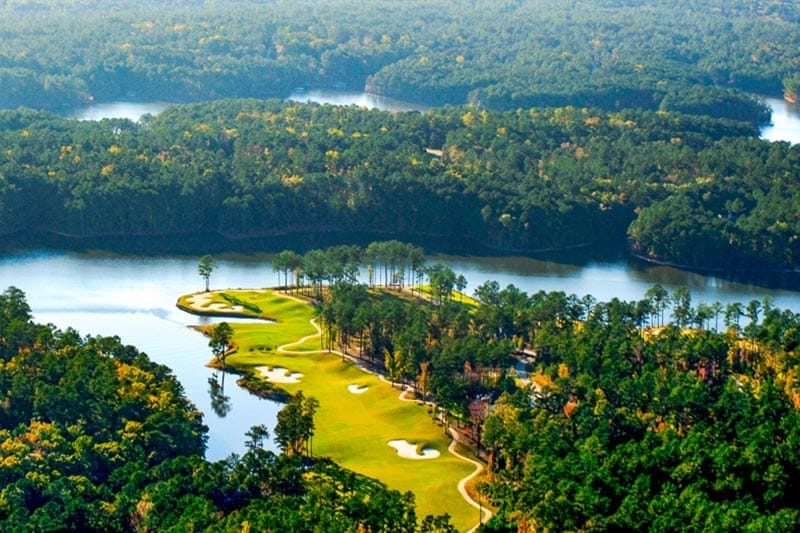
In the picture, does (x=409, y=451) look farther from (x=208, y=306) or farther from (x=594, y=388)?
(x=208, y=306)

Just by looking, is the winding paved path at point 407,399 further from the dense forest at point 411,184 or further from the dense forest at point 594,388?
the dense forest at point 411,184

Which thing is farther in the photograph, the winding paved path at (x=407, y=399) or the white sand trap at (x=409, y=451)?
the white sand trap at (x=409, y=451)

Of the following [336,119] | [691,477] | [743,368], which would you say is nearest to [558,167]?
[336,119]

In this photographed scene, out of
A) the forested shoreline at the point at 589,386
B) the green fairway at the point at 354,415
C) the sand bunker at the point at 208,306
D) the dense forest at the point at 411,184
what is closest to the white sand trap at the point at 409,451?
the green fairway at the point at 354,415

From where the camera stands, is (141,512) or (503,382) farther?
(503,382)

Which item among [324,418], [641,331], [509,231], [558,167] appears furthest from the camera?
[558,167]

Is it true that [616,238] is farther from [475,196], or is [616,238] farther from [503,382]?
[503,382]
